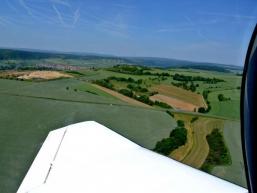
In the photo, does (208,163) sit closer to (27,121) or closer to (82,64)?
(27,121)

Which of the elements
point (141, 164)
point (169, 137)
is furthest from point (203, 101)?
point (141, 164)

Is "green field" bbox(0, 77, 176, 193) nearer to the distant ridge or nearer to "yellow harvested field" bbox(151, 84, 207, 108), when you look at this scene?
"yellow harvested field" bbox(151, 84, 207, 108)

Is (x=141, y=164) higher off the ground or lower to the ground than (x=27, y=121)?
higher

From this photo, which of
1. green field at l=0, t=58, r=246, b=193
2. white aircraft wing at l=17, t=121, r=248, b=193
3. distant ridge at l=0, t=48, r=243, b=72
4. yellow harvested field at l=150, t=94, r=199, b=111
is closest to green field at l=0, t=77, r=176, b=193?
green field at l=0, t=58, r=246, b=193

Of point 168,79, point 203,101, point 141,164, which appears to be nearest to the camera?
point 141,164

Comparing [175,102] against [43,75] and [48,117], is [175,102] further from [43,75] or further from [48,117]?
[43,75]

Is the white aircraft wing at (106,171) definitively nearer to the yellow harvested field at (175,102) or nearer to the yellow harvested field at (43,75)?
the yellow harvested field at (175,102)
